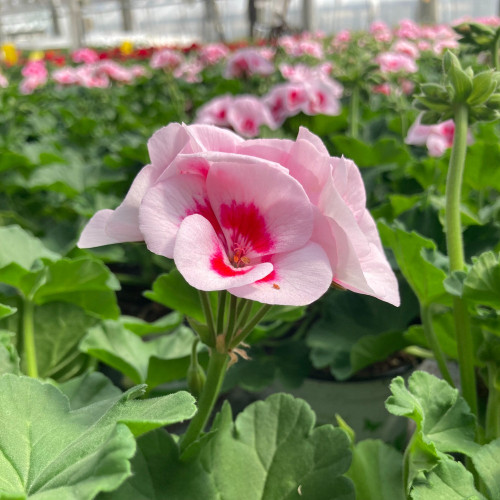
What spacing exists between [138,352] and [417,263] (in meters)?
0.47

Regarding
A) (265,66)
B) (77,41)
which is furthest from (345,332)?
(77,41)

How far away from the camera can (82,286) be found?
42.9 inches

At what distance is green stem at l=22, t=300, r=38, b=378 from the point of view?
3.31ft

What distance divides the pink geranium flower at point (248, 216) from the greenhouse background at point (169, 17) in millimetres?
17024

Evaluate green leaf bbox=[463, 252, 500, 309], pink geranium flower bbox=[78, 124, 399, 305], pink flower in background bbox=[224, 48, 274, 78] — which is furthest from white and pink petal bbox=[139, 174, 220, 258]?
pink flower in background bbox=[224, 48, 274, 78]

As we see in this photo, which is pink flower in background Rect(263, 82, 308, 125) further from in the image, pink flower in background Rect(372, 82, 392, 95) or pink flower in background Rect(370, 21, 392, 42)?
pink flower in background Rect(370, 21, 392, 42)

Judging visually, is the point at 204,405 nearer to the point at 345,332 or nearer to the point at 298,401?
the point at 298,401

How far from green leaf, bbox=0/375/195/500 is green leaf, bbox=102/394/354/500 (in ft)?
0.35

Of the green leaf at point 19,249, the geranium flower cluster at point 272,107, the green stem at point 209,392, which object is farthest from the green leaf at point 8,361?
the geranium flower cluster at point 272,107

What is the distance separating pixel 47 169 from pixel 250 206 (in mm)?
1528

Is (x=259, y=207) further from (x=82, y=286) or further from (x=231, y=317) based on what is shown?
(x=82, y=286)

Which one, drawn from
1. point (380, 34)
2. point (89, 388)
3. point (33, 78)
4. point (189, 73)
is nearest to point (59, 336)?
point (89, 388)

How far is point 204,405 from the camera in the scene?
686 mm

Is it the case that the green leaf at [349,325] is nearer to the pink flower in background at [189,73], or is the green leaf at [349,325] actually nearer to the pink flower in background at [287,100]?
the pink flower in background at [287,100]
